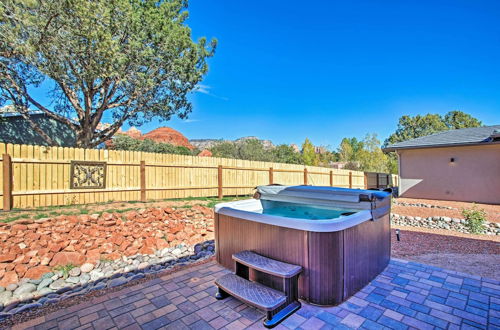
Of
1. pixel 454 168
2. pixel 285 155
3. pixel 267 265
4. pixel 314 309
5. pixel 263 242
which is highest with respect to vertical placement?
pixel 285 155

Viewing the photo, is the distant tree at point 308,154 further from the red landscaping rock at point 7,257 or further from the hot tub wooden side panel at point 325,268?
the red landscaping rock at point 7,257

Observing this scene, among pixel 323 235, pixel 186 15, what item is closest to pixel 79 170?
pixel 323 235

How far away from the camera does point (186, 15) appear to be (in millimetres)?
8953

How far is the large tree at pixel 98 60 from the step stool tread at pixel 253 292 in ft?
23.5

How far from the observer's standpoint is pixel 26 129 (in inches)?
352

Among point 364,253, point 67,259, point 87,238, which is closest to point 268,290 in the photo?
point 364,253

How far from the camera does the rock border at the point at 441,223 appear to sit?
5519mm

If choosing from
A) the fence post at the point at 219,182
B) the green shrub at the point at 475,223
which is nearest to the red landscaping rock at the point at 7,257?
the fence post at the point at 219,182

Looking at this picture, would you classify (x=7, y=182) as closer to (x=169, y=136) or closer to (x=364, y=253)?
(x=364, y=253)

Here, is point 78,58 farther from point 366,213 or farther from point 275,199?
point 366,213

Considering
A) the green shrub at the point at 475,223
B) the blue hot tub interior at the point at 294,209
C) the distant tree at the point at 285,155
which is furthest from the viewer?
the distant tree at the point at 285,155

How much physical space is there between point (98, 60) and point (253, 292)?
778cm

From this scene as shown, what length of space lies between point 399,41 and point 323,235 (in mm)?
10797

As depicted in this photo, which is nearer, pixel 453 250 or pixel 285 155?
pixel 453 250
